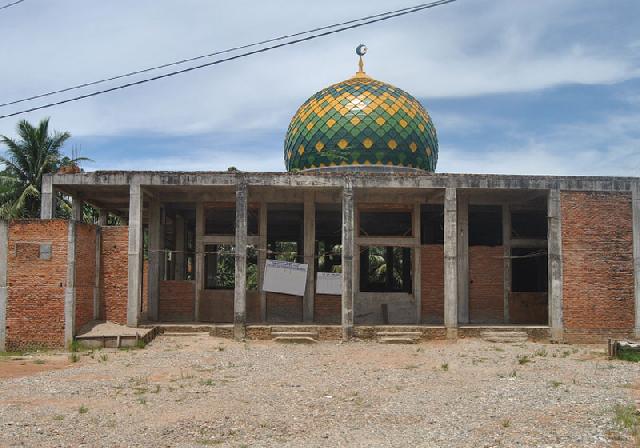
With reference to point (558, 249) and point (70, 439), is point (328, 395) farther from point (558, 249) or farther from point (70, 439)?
point (558, 249)

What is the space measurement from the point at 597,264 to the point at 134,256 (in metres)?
13.0

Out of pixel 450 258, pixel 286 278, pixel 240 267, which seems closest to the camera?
pixel 240 267

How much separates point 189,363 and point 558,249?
10.7 metres

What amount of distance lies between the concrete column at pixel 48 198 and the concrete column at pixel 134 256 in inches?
86.6

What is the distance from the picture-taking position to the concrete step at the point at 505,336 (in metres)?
18.2

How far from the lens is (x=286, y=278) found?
20.1 meters

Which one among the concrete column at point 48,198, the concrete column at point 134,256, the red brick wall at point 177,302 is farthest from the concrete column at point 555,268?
the concrete column at point 48,198

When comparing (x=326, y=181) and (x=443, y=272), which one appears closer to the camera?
(x=326, y=181)

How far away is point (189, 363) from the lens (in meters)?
14.2

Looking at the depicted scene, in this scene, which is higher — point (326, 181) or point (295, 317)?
point (326, 181)

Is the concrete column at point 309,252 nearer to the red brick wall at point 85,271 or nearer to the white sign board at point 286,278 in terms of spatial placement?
the white sign board at point 286,278

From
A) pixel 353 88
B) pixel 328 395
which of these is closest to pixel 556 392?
pixel 328 395

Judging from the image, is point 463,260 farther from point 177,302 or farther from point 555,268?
point 177,302

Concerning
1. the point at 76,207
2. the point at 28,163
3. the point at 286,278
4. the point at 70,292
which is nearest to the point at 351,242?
the point at 286,278
